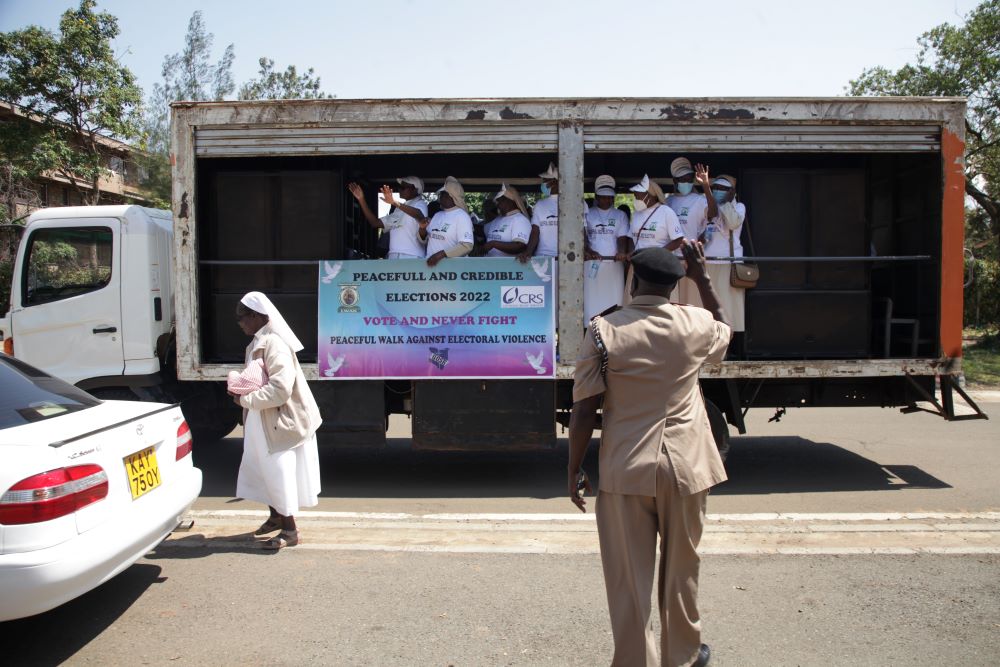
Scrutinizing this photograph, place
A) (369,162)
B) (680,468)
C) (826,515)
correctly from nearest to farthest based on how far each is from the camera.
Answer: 1. (680,468)
2. (826,515)
3. (369,162)

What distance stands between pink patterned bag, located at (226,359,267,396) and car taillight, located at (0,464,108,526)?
47.1 inches

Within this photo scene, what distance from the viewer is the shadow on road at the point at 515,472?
630cm

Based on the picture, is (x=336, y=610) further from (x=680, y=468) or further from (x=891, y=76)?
(x=891, y=76)

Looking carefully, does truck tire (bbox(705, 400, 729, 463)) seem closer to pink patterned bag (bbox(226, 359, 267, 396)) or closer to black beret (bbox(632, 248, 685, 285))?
pink patterned bag (bbox(226, 359, 267, 396))

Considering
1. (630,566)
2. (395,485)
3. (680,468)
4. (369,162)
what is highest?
(369,162)

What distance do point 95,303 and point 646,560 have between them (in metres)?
5.54

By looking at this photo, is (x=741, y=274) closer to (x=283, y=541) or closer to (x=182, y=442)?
(x=283, y=541)

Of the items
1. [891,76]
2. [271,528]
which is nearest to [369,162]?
[271,528]

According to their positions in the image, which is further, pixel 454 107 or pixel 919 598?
pixel 454 107

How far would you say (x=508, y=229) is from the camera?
669 centimetres

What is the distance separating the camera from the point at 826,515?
5.46m

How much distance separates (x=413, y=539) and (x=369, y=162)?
408 cm

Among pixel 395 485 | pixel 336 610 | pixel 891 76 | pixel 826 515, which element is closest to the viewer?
pixel 336 610

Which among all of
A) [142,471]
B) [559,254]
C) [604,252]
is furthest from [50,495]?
[604,252]
